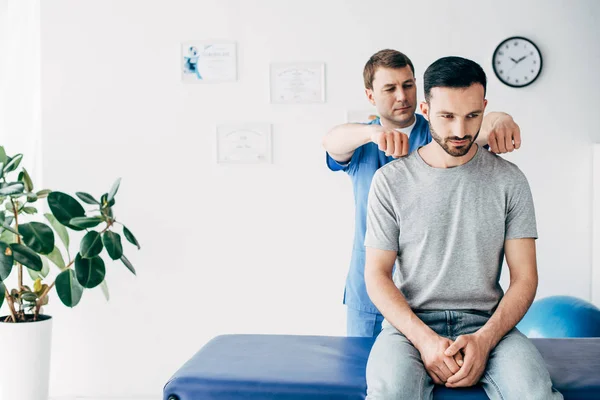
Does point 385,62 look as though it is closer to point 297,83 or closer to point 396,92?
point 396,92

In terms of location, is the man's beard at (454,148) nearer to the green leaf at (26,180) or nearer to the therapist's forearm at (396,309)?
the therapist's forearm at (396,309)

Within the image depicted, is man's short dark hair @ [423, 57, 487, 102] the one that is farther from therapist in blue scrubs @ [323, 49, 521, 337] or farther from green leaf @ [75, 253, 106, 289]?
green leaf @ [75, 253, 106, 289]

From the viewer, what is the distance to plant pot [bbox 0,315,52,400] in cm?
290

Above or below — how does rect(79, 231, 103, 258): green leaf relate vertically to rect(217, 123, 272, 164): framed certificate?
below

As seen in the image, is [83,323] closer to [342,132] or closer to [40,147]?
[40,147]

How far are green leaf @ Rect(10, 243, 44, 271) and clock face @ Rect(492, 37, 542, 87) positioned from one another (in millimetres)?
2361

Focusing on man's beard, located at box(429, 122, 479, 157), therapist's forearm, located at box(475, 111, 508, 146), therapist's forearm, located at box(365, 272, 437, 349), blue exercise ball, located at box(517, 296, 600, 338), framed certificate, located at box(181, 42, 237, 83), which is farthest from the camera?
framed certificate, located at box(181, 42, 237, 83)

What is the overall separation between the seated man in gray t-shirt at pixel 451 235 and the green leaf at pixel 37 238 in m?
1.73

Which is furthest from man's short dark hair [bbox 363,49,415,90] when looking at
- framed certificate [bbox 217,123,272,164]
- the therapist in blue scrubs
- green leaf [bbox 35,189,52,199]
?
green leaf [bbox 35,189,52,199]

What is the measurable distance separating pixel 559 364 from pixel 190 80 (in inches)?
91.6

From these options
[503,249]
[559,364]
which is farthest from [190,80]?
[559,364]

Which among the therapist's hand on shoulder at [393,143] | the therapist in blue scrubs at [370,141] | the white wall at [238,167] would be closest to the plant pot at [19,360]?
the white wall at [238,167]

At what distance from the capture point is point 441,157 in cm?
175

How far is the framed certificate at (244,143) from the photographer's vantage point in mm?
3277
